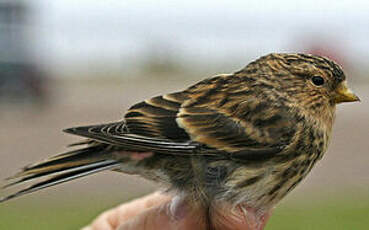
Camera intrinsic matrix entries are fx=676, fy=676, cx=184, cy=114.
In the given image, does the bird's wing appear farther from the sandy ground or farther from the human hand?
the sandy ground

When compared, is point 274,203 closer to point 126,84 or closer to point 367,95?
point 367,95

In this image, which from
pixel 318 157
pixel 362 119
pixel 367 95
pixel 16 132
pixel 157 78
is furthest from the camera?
pixel 157 78

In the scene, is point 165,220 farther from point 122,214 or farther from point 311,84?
point 311,84

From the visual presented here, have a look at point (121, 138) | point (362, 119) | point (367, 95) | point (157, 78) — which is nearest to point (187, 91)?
point (121, 138)

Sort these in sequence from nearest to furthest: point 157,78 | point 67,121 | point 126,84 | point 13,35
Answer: point 67,121 → point 13,35 → point 126,84 → point 157,78

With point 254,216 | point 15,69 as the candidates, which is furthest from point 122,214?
point 15,69
